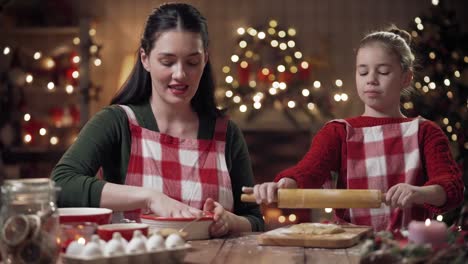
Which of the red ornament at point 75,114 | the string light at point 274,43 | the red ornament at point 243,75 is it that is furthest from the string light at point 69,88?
the string light at point 274,43

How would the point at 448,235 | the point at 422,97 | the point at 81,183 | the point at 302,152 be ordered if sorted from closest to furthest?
the point at 448,235 < the point at 81,183 < the point at 422,97 < the point at 302,152

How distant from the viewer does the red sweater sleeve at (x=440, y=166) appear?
6.86 feet

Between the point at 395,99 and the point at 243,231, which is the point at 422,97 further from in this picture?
the point at 243,231

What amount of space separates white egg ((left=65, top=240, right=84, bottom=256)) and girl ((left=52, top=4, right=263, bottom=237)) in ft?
2.05

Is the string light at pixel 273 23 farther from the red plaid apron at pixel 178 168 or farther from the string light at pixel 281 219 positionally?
the red plaid apron at pixel 178 168

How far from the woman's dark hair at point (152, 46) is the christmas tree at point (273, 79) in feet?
13.0

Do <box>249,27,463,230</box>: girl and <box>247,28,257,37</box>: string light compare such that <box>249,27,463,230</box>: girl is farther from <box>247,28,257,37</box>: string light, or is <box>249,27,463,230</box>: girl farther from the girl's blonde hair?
<box>247,28,257,37</box>: string light

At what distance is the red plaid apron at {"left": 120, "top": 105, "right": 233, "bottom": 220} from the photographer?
7.38ft

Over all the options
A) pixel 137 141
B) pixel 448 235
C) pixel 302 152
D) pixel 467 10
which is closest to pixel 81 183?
pixel 137 141

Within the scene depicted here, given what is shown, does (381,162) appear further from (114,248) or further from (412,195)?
(114,248)


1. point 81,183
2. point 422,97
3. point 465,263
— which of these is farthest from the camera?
point 422,97

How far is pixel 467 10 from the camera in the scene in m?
6.61

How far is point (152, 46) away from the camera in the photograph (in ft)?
7.45

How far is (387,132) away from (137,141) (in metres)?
0.76
